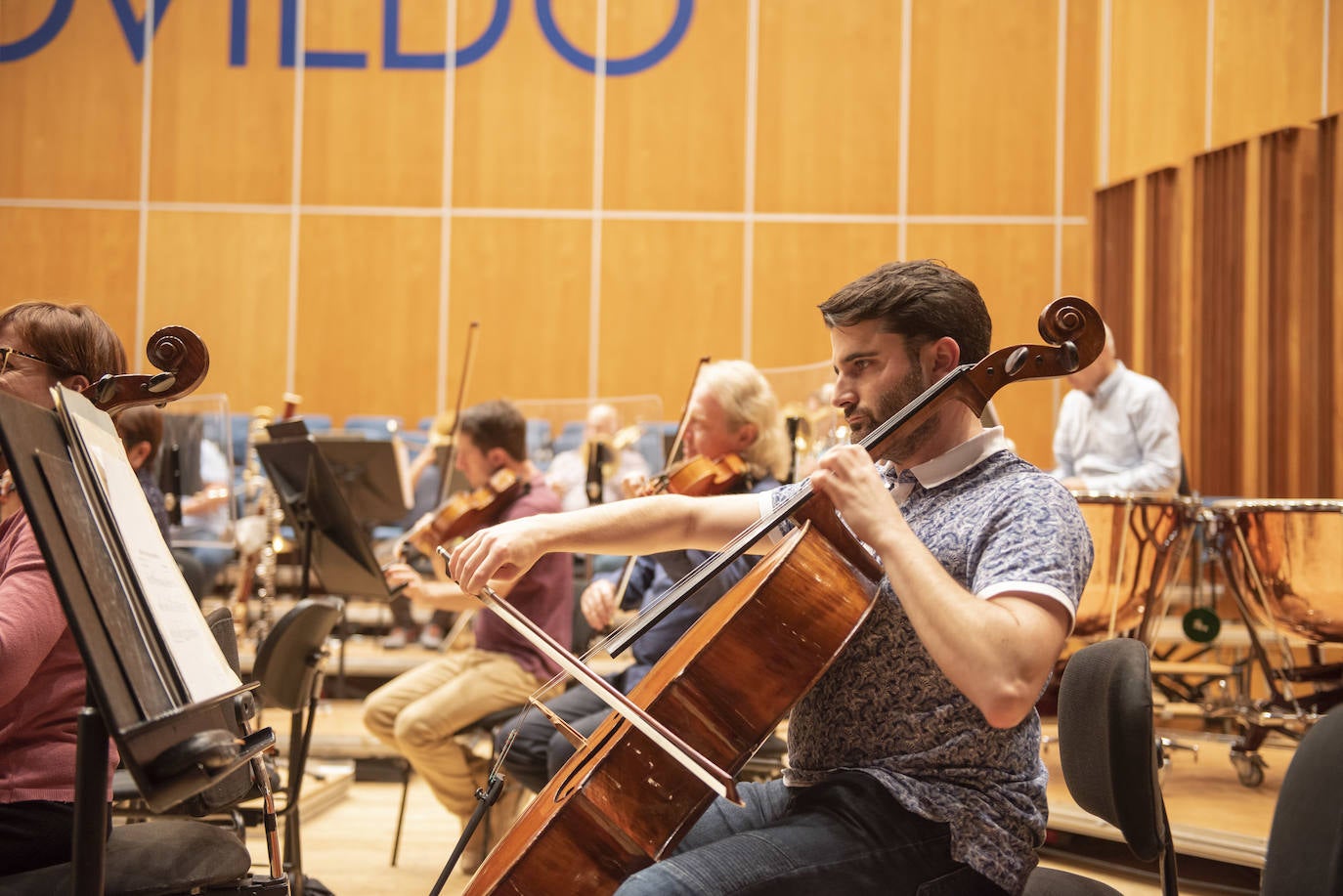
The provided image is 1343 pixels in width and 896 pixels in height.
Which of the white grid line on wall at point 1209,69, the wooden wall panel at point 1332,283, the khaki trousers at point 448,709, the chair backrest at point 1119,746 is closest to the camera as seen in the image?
the chair backrest at point 1119,746

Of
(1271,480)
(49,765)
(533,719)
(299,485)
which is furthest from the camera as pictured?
(1271,480)

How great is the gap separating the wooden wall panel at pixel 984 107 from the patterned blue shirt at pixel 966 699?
7130 millimetres

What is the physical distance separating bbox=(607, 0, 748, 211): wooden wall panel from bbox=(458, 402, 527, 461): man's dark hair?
4821mm

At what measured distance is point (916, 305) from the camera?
167 cm

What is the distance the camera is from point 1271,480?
632cm

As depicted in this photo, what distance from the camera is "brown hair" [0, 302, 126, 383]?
6.04ft

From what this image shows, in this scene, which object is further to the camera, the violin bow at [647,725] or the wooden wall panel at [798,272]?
the wooden wall panel at [798,272]

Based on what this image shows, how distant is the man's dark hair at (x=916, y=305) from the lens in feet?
5.49

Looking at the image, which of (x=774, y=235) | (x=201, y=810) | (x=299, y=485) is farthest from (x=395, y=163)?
(x=201, y=810)

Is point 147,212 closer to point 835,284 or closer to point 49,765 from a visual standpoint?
point 835,284

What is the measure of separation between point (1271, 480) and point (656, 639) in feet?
14.7

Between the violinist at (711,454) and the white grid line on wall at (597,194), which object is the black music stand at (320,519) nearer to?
the violinist at (711,454)

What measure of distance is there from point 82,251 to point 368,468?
4.82 metres

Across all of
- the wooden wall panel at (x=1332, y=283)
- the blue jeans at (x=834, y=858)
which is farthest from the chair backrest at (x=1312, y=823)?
the wooden wall panel at (x=1332, y=283)
